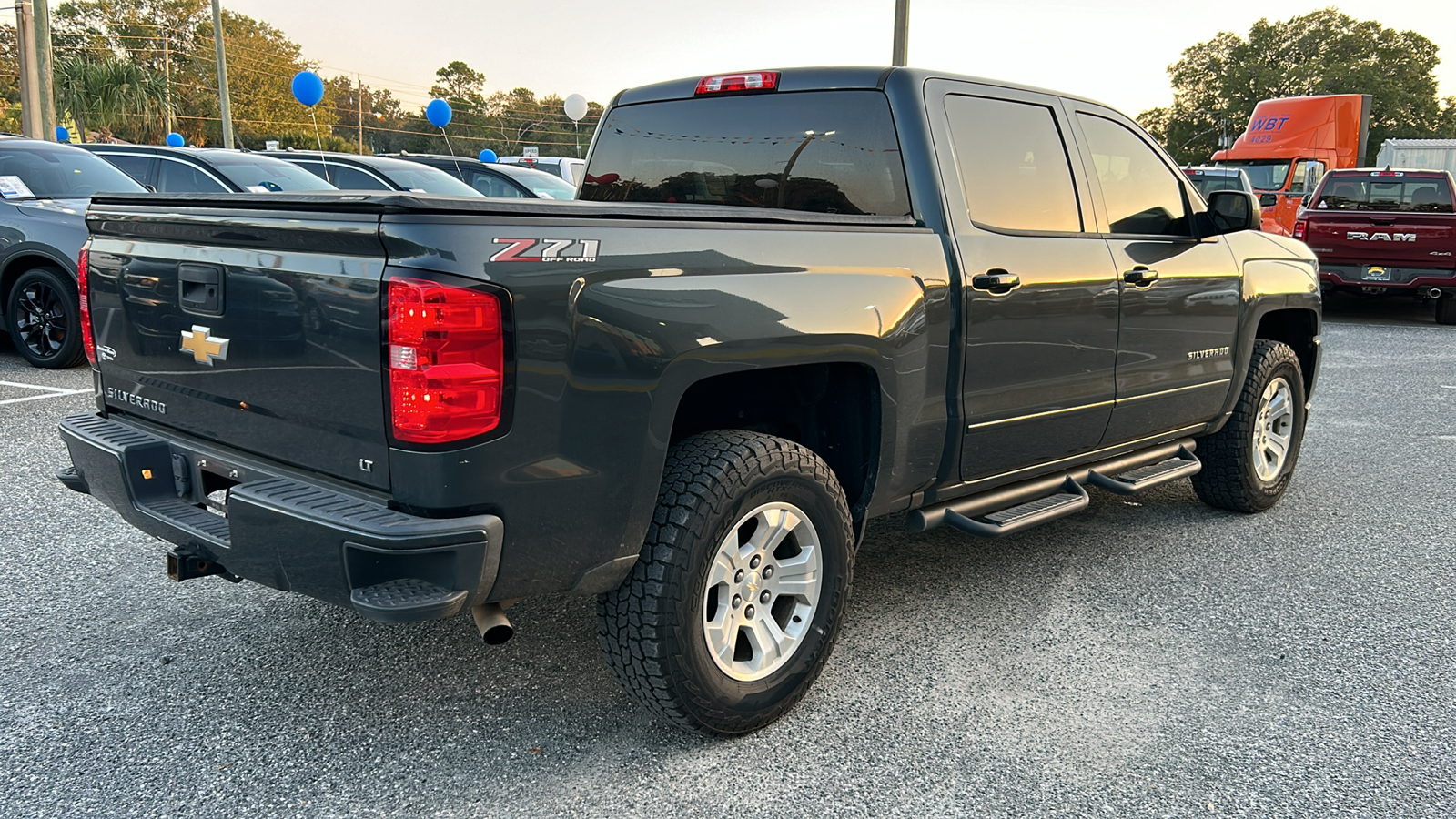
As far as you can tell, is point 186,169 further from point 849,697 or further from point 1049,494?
point 849,697

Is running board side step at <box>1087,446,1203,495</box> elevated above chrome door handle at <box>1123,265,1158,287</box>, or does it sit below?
below

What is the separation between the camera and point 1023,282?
12.0 ft

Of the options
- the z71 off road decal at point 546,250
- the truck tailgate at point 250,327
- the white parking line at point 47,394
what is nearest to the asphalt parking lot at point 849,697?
the truck tailgate at point 250,327

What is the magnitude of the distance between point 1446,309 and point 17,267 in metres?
15.0

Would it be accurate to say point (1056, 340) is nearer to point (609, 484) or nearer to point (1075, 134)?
→ point (1075, 134)

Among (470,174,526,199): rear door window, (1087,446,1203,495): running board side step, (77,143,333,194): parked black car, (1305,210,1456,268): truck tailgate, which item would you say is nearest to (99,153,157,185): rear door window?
(77,143,333,194): parked black car

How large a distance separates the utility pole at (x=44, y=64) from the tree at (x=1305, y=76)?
A: 51.8 metres

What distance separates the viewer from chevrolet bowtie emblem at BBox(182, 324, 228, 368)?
2779mm

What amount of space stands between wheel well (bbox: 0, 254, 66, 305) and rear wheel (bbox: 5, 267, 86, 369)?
4 cm

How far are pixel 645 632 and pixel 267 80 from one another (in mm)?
74708

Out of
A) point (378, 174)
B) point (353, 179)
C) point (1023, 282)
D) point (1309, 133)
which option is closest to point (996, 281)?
point (1023, 282)

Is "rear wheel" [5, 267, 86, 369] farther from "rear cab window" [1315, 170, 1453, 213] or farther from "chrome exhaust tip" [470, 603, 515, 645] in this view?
"rear cab window" [1315, 170, 1453, 213]

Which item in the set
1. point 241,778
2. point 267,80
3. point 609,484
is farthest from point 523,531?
point 267,80

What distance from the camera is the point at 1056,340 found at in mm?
3811
